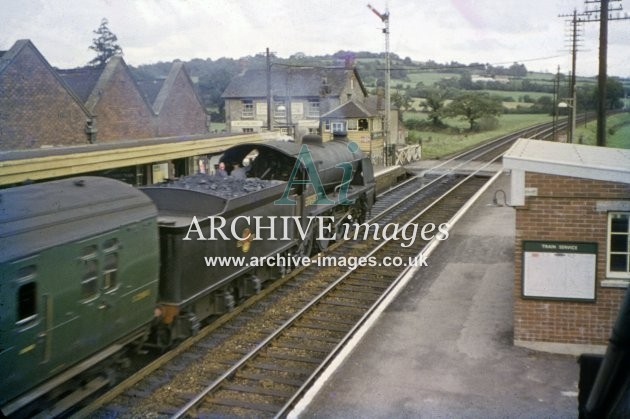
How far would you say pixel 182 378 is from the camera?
851cm

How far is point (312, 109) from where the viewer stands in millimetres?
47719

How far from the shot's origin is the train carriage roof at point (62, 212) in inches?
229

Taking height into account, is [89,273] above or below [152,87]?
below

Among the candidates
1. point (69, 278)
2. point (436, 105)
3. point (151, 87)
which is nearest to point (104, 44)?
point (151, 87)

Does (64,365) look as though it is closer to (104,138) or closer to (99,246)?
(99,246)

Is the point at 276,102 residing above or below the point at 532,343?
above

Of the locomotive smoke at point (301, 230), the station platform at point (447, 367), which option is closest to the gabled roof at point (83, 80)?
the locomotive smoke at point (301, 230)

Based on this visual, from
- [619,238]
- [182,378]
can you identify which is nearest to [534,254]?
[619,238]

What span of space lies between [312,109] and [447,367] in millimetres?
40662

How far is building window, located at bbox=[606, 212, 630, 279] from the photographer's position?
8.50m

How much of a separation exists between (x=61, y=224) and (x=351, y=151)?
11.9 m

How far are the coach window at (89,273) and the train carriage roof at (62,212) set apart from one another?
0.61 feet

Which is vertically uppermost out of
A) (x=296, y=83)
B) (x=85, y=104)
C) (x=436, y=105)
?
(x=296, y=83)

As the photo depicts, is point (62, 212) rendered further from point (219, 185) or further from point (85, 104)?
point (85, 104)
